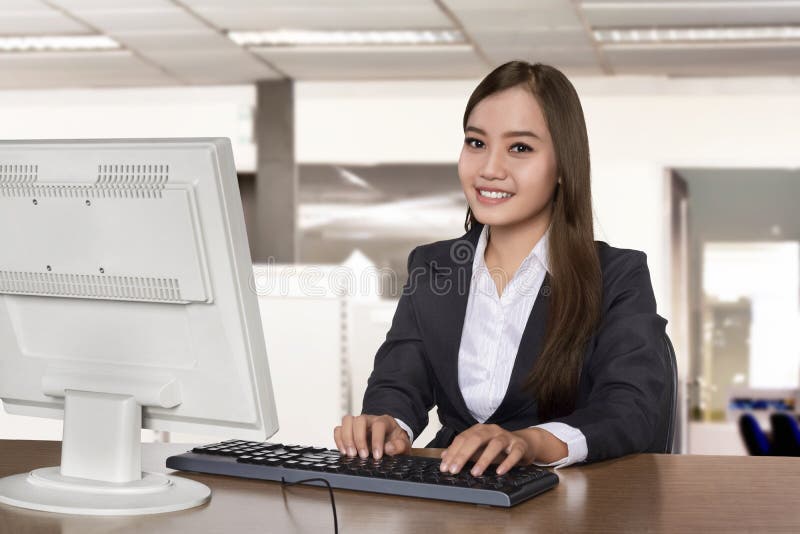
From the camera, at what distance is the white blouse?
1897mm

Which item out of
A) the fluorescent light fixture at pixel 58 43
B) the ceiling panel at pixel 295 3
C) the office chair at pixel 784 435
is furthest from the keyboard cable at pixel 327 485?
the fluorescent light fixture at pixel 58 43

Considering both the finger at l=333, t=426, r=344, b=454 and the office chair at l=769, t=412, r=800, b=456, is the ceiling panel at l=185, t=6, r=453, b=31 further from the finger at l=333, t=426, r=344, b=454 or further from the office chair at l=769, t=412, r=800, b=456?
the finger at l=333, t=426, r=344, b=454

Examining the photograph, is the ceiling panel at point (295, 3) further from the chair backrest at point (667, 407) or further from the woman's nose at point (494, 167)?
the chair backrest at point (667, 407)

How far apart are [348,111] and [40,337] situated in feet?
19.8

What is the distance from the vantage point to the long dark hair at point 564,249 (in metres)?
1.81

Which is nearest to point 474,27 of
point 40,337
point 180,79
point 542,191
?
point 180,79

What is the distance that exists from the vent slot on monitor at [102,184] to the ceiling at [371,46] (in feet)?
12.9

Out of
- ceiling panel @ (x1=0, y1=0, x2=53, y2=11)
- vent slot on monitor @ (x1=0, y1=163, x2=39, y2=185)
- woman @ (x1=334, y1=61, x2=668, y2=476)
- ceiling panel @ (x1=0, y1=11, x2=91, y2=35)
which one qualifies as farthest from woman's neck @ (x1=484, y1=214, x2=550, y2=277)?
ceiling panel @ (x1=0, y1=11, x2=91, y2=35)

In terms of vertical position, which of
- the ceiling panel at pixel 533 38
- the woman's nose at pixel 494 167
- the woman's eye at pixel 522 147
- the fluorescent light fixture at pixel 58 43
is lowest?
the woman's nose at pixel 494 167

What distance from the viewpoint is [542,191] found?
75.2 inches

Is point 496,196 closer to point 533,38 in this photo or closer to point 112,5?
point 112,5

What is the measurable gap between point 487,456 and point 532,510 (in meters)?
0.12

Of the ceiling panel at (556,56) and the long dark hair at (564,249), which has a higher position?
the ceiling panel at (556,56)

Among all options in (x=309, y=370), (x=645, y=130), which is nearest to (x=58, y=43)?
(x=309, y=370)
